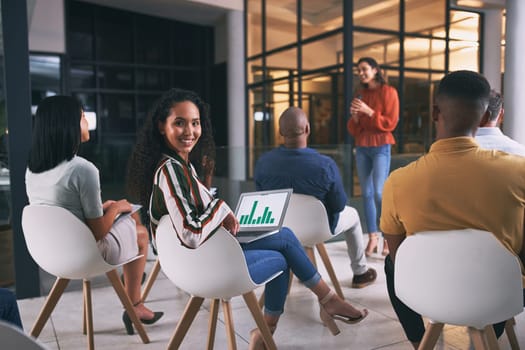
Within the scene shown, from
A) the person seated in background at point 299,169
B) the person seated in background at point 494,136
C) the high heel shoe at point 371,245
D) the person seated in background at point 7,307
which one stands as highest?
the person seated in background at point 494,136

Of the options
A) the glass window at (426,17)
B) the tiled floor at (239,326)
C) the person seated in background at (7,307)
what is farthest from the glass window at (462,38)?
the person seated in background at (7,307)

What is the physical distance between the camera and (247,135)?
33.1 ft

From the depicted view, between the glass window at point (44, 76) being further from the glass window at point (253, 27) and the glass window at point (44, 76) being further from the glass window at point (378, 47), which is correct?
the glass window at point (378, 47)

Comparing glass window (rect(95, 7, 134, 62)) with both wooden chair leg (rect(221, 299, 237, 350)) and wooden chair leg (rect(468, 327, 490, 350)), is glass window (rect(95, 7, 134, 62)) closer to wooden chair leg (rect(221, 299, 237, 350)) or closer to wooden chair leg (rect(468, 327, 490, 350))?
wooden chair leg (rect(221, 299, 237, 350))

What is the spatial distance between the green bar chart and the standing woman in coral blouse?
2.03 meters

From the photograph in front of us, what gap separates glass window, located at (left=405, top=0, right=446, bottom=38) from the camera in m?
7.76

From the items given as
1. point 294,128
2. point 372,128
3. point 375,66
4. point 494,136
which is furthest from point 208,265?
point 375,66

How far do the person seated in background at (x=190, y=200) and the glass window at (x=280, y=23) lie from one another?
6.92m

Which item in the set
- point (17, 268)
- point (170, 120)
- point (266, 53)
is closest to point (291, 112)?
point (170, 120)

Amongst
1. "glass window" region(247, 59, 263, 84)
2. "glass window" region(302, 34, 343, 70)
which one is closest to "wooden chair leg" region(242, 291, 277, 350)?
"glass window" region(302, 34, 343, 70)

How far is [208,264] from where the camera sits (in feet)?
5.56

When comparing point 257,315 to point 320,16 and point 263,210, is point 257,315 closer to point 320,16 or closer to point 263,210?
point 263,210

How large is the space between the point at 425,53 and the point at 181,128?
23.4ft

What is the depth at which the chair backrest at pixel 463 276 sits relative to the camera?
4.29 feet
